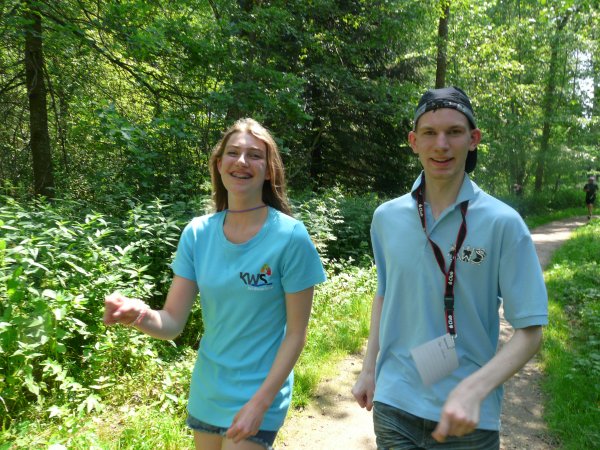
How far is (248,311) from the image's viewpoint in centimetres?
205

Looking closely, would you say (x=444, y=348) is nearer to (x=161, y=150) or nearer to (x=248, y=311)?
(x=248, y=311)

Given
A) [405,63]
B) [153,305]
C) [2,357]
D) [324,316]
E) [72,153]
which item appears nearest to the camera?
[2,357]

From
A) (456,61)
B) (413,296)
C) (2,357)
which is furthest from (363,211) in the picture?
(413,296)

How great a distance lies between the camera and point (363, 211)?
39.9 feet

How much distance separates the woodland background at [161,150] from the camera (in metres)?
3.83

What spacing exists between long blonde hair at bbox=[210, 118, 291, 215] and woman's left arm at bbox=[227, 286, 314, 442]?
20.8 inches

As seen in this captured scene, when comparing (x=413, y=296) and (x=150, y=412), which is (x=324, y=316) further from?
(x=413, y=296)

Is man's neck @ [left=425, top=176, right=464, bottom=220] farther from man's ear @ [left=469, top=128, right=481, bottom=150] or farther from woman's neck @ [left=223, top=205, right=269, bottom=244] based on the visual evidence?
woman's neck @ [left=223, top=205, right=269, bottom=244]

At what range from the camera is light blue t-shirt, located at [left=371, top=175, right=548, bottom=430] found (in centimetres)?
173

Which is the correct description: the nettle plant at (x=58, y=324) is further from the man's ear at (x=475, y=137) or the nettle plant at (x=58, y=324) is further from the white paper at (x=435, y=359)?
the man's ear at (x=475, y=137)

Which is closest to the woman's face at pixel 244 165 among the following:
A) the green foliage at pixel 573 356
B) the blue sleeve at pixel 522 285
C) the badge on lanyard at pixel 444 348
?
the badge on lanyard at pixel 444 348

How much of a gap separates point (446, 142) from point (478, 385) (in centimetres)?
90

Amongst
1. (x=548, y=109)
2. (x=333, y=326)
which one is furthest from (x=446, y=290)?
(x=548, y=109)

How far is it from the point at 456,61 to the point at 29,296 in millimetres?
16425
